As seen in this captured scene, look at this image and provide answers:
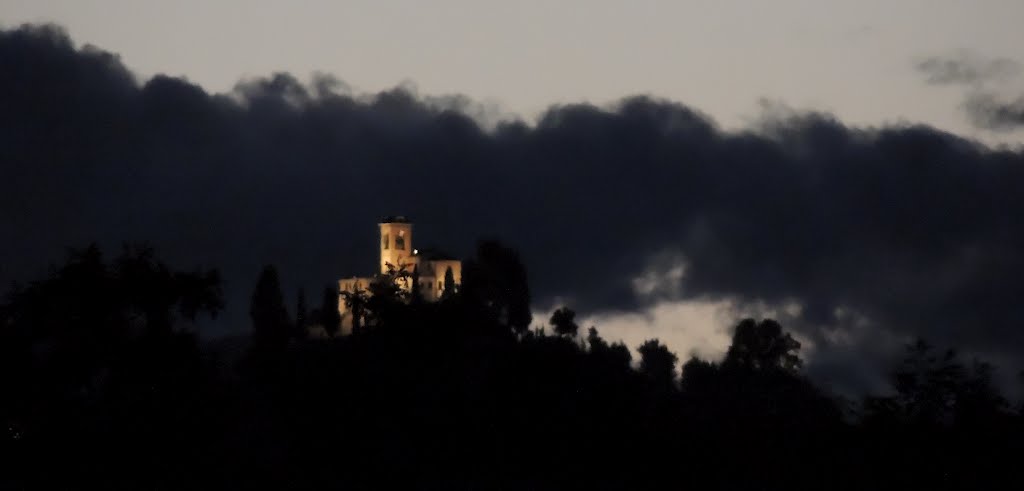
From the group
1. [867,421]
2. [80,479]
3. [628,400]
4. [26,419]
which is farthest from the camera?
[628,400]

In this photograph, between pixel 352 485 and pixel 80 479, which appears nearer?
pixel 80 479

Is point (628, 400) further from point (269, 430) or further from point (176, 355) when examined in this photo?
point (176, 355)

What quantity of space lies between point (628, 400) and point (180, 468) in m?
40.6

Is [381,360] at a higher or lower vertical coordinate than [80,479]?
higher

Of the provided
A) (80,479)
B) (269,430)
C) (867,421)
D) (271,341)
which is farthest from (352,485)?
(271,341)

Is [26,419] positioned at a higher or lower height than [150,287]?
lower

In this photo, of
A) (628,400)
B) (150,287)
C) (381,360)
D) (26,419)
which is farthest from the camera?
(381,360)

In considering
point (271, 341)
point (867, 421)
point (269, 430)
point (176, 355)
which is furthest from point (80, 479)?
point (271, 341)

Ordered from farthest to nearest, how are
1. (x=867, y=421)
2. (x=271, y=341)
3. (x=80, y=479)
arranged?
1. (x=271, y=341)
2. (x=867, y=421)
3. (x=80, y=479)

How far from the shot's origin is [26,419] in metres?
92.9

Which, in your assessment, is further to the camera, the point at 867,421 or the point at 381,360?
the point at 381,360

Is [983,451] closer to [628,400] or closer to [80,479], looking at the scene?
[628,400]

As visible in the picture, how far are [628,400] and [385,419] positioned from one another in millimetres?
18675

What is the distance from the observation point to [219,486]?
91125 millimetres
